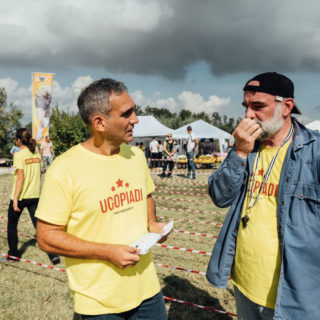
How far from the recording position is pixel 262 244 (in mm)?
1864

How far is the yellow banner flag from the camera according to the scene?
1625cm

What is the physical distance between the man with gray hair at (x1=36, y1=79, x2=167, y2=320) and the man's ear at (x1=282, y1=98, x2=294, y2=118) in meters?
1.00

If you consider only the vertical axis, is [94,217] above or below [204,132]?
below

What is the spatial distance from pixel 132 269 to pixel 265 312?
891mm

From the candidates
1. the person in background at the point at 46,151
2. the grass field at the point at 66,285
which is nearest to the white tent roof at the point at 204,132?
the person in background at the point at 46,151

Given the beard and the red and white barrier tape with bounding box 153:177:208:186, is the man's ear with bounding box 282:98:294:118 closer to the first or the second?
the beard

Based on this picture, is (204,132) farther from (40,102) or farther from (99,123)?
(99,123)

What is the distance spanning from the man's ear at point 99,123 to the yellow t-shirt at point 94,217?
0.53 ft

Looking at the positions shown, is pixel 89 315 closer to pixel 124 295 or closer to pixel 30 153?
pixel 124 295

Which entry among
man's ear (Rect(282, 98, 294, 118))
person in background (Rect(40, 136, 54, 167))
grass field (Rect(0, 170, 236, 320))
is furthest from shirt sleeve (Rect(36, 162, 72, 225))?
person in background (Rect(40, 136, 54, 167))

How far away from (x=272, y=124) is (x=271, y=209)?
0.55 m

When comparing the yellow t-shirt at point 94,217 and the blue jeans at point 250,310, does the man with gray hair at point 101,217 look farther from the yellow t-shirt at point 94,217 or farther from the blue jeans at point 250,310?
the blue jeans at point 250,310

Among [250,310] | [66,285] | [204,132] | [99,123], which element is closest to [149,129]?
[204,132]

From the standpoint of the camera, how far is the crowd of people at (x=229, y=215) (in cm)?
170
